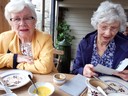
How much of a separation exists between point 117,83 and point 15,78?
27.3 inches

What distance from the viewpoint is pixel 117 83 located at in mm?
1175

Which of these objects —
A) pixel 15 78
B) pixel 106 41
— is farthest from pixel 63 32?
pixel 15 78

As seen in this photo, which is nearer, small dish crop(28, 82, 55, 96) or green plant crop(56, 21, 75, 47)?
small dish crop(28, 82, 55, 96)

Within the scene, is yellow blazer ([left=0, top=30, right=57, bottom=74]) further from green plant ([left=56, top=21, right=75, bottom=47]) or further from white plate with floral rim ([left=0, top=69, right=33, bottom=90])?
green plant ([left=56, top=21, right=75, bottom=47])

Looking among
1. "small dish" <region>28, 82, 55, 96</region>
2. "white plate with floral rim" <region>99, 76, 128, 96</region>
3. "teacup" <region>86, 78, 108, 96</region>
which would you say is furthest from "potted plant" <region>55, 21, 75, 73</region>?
"teacup" <region>86, 78, 108, 96</region>

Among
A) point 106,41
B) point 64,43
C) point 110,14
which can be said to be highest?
point 110,14

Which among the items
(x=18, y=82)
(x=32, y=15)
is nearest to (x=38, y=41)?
(x=32, y=15)

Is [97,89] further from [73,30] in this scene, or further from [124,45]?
[73,30]

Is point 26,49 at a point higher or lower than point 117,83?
higher

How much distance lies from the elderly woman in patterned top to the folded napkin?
7.1 inches

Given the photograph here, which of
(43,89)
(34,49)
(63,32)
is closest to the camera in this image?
(43,89)

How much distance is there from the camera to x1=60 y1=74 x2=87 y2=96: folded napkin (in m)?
1.04

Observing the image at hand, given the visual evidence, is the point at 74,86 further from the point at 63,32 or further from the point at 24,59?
the point at 63,32

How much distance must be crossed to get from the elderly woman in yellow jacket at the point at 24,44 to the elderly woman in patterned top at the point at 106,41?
1.06 ft
